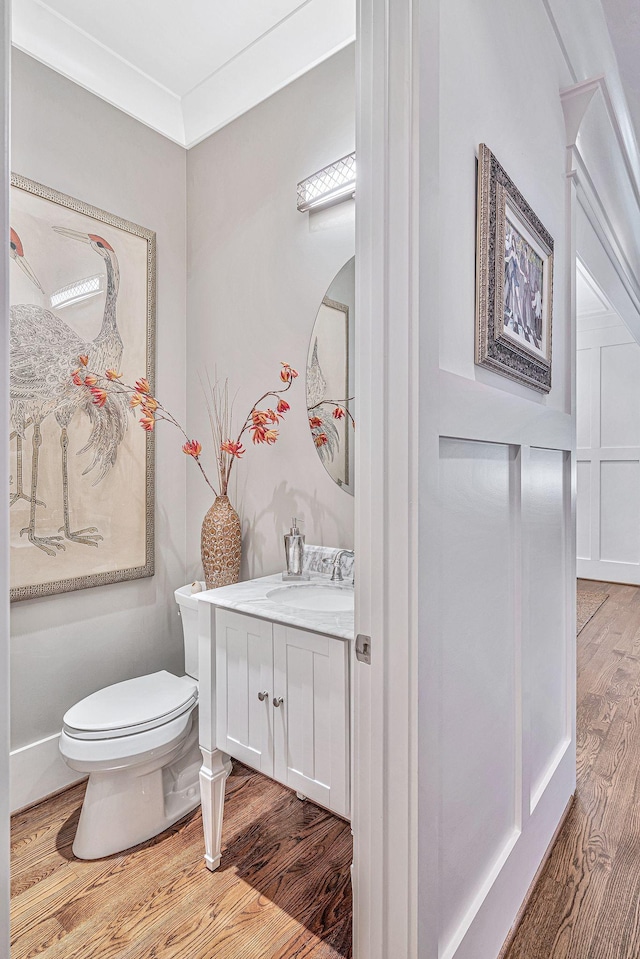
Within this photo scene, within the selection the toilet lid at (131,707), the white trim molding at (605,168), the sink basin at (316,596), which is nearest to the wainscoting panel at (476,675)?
the sink basin at (316,596)

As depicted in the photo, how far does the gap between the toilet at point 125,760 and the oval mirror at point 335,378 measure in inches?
28.5

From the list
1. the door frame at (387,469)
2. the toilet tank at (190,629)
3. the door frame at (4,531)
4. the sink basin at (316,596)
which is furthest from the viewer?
the toilet tank at (190,629)

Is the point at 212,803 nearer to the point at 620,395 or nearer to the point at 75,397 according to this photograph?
the point at 75,397

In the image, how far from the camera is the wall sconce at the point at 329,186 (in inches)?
71.6

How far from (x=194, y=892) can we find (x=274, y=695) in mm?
599

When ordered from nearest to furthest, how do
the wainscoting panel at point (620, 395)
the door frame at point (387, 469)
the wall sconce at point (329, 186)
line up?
the door frame at point (387, 469) → the wall sconce at point (329, 186) → the wainscoting panel at point (620, 395)

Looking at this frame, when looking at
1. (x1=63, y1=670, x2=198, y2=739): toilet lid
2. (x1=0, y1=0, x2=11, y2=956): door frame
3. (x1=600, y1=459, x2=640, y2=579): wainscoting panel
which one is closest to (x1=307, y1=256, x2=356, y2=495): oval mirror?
(x1=63, y1=670, x2=198, y2=739): toilet lid

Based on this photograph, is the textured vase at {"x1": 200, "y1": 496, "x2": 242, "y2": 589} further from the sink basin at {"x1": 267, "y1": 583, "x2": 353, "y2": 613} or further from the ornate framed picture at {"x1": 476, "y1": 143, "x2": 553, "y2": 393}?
the ornate framed picture at {"x1": 476, "y1": 143, "x2": 553, "y2": 393}

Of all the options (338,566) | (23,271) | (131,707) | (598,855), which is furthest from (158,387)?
(598,855)

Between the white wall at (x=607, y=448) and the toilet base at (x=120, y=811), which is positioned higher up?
the white wall at (x=607, y=448)

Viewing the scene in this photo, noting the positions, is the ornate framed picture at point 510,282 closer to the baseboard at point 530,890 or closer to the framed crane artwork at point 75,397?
the baseboard at point 530,890

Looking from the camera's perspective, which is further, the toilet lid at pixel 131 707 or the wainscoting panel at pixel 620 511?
the wainscoting panel at pixel 620 511

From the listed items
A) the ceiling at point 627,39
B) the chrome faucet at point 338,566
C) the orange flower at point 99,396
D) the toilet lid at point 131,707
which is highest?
the ceiling at point 627,39

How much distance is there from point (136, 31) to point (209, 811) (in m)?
2.70
